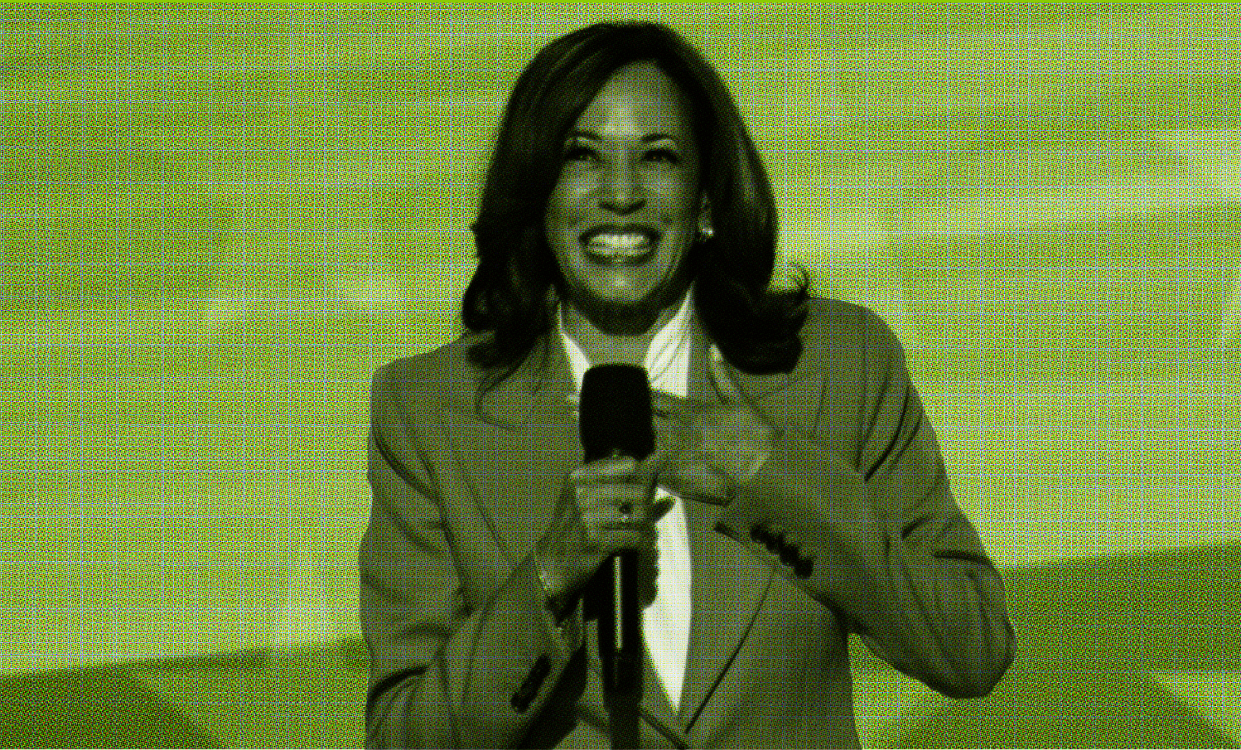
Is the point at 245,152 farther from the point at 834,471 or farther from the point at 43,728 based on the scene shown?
the point at 834,471

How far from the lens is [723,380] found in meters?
1.80

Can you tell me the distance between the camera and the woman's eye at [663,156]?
1.75 meters

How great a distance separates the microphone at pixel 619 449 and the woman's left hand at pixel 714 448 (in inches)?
5.3

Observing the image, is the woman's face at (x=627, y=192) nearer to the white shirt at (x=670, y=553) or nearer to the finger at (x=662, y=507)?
the white shirt at (x=670, y=553)

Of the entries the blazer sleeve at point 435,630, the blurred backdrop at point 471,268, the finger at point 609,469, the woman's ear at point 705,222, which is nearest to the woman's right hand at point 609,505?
the finger at point 609,469

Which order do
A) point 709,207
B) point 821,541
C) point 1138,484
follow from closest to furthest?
1. point 821,541
2. point 709,207
3. point 1138,484

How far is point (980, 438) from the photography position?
3035 millimetres

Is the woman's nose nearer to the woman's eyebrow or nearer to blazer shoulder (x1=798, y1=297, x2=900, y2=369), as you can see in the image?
the woman's eyebrow

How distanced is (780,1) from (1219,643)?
1322mm

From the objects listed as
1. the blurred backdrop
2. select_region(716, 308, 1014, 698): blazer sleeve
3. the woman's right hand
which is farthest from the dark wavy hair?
the blurred backdrop

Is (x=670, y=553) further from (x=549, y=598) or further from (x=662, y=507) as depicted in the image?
(x=549, y=598)

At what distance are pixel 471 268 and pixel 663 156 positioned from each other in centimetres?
136

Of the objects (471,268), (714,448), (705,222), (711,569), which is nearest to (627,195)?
(705,222)

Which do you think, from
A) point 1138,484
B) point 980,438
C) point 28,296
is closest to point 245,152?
point 28,296
